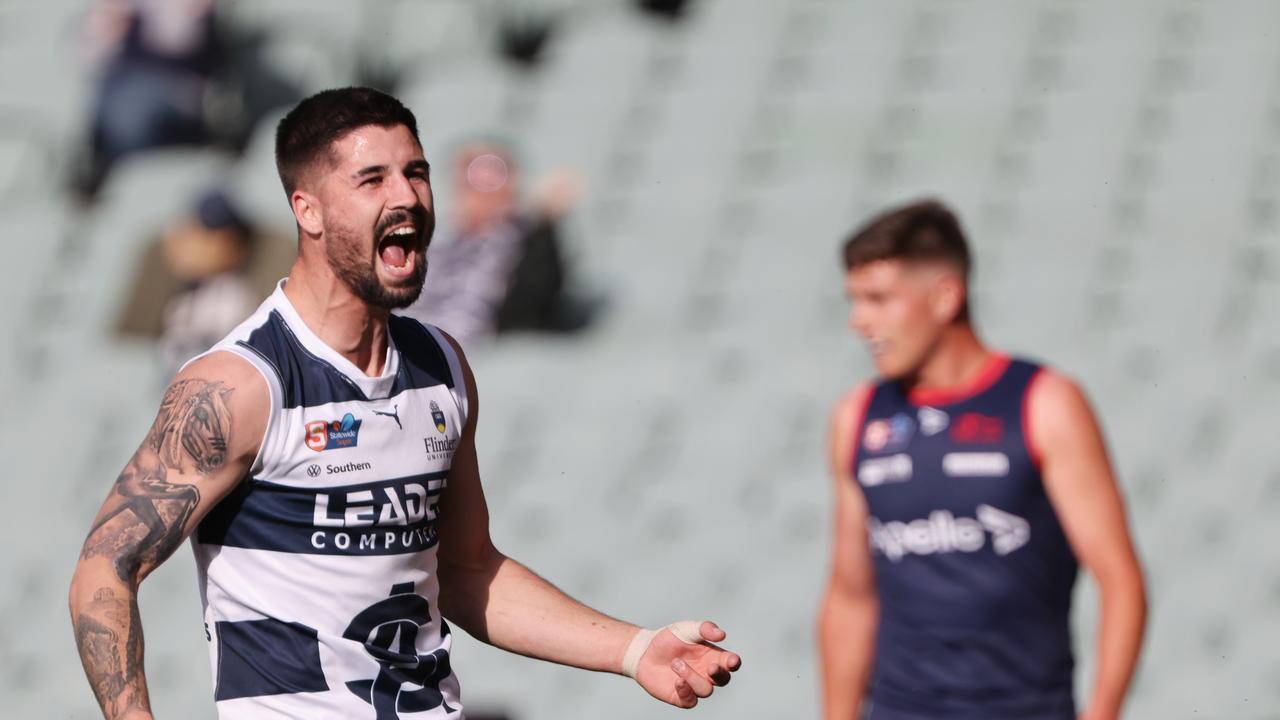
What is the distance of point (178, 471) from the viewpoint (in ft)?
9.48

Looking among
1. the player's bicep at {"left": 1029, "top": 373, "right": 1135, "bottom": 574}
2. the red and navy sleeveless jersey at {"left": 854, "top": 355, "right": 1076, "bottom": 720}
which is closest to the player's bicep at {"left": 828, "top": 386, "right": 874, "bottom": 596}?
the red and navy sleeveless jersey at {"left": 854, "top": 355, "right": 1076, "bottom": 720}

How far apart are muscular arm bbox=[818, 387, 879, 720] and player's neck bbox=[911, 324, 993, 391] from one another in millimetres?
247

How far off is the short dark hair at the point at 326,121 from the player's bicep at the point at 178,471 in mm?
483

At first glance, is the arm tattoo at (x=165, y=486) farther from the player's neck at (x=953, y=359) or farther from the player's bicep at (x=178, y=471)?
the player's neck at (x=953, y=359)

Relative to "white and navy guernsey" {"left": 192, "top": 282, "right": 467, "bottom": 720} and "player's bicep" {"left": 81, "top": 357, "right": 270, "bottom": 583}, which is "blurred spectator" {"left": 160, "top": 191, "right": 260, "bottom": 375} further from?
"player's bicep" {"left": 81, "top": 357, "right": 270, "bottom": 583}

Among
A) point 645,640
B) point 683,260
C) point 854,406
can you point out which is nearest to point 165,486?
point 645,640

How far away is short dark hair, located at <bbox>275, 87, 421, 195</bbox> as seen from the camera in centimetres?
314

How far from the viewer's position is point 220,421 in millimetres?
2887

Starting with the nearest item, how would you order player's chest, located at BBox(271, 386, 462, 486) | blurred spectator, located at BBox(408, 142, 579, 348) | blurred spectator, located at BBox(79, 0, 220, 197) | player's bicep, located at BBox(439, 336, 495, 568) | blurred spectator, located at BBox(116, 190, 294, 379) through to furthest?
player's chest, located at BBox(271, 386, 462, 486), player's bicep, located at BBox(439, 336, 495, 568), blurred spectator, located at BBox(408, 142, 579, 348), blurred spectator, located at BBox(116, 190, 294, 379), blurred spectator, located at BBox(79, 0, 220, 197)

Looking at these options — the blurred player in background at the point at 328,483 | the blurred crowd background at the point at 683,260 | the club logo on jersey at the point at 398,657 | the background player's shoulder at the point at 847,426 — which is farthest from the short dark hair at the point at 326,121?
the blurred crowd background at the point at 683,260

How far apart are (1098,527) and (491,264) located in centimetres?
493

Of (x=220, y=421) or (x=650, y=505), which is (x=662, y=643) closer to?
(x=220, y=421)

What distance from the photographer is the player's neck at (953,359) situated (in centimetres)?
441

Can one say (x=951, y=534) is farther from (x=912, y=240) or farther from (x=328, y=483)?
(x=328, y=483)
